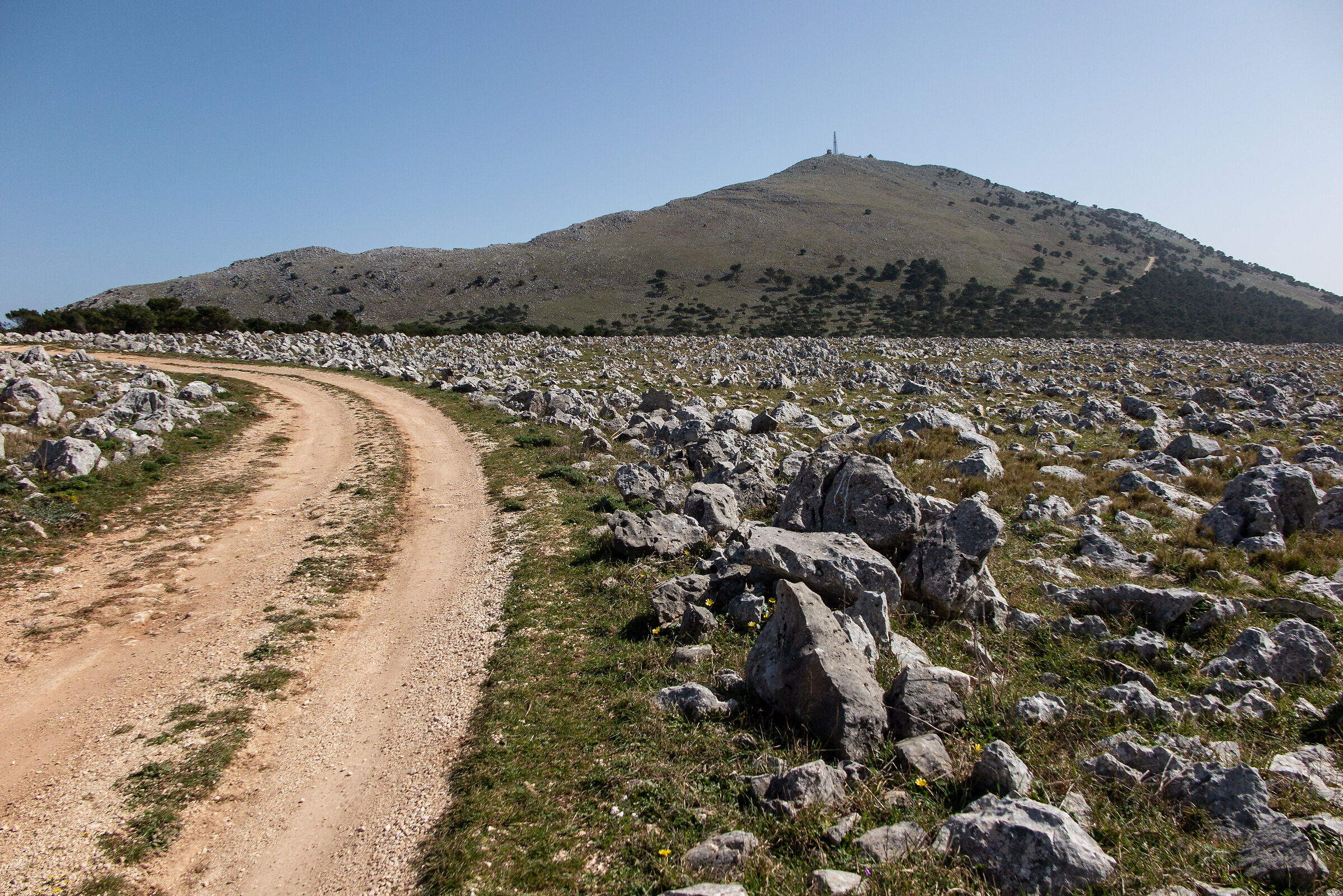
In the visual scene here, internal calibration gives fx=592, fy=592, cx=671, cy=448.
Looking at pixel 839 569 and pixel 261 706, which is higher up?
pixel 839 569

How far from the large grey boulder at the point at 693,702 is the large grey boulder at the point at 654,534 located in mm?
4205

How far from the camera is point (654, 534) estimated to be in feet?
37.5

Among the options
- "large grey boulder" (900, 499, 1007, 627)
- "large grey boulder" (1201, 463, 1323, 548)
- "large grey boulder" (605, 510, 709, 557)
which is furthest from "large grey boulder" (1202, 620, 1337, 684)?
"large grey boulder" (605, 510, 709, 557)

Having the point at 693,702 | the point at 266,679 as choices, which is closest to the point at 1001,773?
the point at 693,702

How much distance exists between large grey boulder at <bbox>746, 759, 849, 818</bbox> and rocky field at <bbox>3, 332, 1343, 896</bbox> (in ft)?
0.07

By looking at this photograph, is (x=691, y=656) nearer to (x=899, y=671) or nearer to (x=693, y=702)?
(x=693, y=702)

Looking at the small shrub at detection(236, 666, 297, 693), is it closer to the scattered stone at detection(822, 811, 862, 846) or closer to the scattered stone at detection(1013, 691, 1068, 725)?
the scattered stone at detection(822, 811, 862, 846)

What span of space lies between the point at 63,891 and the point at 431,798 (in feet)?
9.10

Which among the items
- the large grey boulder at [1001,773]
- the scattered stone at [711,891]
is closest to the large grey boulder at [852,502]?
the large grey boulder at [1001,773]

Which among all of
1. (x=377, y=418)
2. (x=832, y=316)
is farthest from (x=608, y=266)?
(x=377, y=418)

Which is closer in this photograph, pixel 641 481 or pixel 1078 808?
pixel 1078 808

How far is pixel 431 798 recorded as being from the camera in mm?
5875

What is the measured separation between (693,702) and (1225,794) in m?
4.64

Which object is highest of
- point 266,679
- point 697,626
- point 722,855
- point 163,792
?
point 697,626
